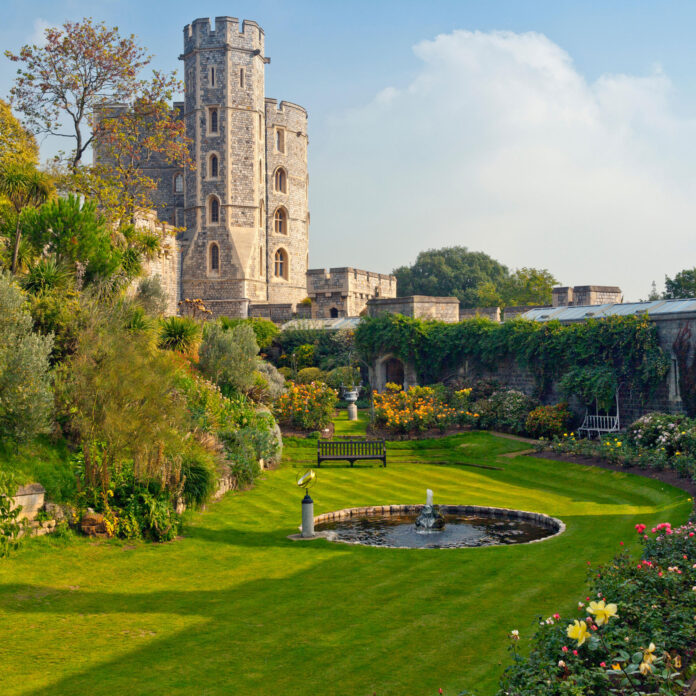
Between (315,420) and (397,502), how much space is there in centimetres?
903

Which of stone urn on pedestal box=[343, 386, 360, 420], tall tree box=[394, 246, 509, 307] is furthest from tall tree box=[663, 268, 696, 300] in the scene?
stone urn on pedestal box=[343, 386, 360, 420]

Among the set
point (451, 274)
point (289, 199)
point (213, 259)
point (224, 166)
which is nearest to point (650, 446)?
point (213, 259)

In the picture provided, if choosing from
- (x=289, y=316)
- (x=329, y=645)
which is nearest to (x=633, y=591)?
(x=329, y=645)

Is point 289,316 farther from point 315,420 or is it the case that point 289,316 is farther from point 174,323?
point 174,323

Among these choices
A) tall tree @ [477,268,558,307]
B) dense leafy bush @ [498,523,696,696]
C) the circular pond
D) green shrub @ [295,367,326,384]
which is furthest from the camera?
tall tree @ [477,268,558,307]

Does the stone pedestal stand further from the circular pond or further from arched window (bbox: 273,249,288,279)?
arched window (bbox: 273,249,288,279)

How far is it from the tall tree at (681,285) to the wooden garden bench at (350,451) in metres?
43.6

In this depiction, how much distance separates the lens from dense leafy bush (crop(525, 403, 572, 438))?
22.8m

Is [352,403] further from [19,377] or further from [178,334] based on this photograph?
[19,377]

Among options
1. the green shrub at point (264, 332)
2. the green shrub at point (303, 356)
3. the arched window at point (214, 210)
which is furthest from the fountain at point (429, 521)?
the arched window at point (214, 210)

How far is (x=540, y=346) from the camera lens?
24953mm

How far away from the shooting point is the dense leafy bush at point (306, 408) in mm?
24031

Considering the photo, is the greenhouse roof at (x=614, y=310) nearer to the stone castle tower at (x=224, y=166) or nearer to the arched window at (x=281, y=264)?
the stone castle tower at (x=224, y=166)

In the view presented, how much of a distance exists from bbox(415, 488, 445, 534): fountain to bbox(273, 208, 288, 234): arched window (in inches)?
1542
